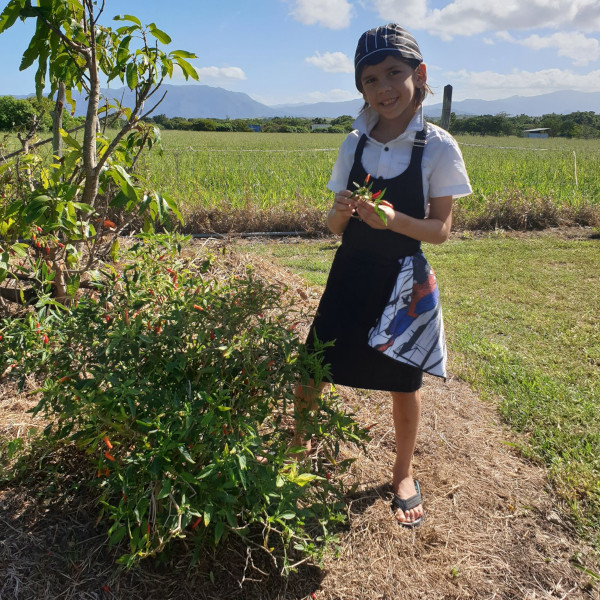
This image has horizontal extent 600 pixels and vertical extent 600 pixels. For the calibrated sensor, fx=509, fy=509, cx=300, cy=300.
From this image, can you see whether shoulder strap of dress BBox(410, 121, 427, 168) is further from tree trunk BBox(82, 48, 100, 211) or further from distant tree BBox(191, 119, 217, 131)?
distant tree BBox(191, 119, 217, 131)

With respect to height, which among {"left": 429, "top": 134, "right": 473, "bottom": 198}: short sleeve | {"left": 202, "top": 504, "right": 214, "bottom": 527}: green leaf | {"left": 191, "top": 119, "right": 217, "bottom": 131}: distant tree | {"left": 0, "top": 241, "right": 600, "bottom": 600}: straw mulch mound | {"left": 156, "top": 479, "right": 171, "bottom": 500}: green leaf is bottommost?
{"left": 0, "top": 241, "right": 600, "bottom": 600}: straw mulch mound

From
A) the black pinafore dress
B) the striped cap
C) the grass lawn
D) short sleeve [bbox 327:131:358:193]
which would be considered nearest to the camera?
the striped cap

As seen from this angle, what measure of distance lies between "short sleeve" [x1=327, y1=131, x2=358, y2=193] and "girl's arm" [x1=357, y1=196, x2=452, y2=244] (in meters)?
0.33

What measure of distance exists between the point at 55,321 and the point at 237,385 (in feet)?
2.27

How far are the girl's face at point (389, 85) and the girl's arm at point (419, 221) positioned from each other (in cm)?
34

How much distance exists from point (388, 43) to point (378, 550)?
1729 mm

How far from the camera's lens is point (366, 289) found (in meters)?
1.81

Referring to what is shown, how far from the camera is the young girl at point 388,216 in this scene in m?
1.68

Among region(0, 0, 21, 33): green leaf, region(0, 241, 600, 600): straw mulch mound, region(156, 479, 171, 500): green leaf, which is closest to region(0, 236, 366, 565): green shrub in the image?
region(156, 479, 171, 500): green leaf

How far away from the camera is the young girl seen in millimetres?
1684

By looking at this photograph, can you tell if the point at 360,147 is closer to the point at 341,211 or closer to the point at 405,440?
the point at 341,211

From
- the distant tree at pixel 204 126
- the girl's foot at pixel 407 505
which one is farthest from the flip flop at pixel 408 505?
the distant tree at pixel 204 126

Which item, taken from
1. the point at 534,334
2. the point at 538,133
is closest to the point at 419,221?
the point at 534,334

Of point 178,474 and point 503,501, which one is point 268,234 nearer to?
point 503,501
